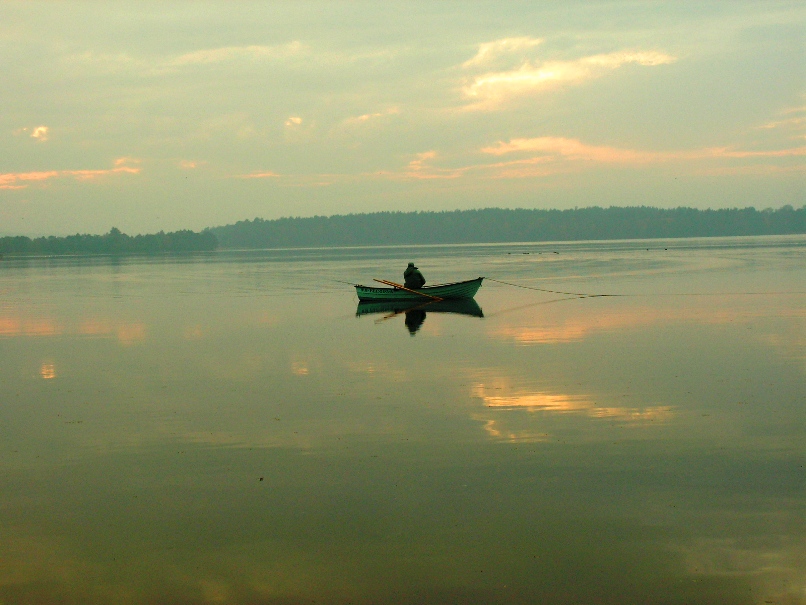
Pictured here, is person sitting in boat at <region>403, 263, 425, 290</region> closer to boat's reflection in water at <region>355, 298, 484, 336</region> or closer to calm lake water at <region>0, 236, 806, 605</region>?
boat's reflection in water at <region>355, 298, 484, 336</region>

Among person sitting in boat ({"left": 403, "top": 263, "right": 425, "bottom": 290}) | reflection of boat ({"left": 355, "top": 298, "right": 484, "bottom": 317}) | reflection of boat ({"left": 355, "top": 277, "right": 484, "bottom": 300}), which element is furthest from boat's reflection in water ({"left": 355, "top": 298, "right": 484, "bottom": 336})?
person sitting in boat ({"left": 403, "top": 263, "right": 425, "bottom": 290})

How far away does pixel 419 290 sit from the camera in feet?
139

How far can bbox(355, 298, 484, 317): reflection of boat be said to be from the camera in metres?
38.8

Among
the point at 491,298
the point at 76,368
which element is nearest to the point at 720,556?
the point at 76,368

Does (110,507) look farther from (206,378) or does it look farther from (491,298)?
(491,298)

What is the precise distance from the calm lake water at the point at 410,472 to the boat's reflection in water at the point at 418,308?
32.5 feet

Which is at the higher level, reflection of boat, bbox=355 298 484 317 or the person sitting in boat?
the person sitting in boat

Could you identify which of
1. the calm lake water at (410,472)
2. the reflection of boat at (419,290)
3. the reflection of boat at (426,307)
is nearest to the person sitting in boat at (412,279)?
the reflection of boat at (419,290)

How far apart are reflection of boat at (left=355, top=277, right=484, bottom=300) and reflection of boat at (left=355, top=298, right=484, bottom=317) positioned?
0.84 ft

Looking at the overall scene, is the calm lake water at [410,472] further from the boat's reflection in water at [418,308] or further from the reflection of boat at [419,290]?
the reflection of boat at [419,290]

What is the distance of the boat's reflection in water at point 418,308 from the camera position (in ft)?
121

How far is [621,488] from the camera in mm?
11172

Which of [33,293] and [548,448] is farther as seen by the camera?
[33,293]

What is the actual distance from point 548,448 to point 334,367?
10098 mm
